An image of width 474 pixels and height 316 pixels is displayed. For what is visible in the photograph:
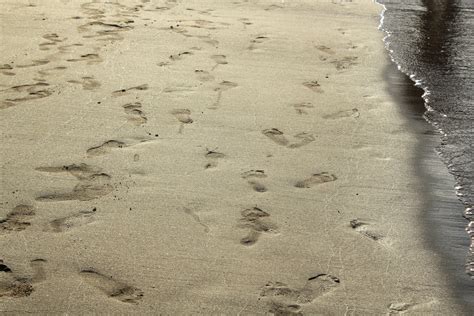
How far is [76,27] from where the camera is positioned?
6262 mm

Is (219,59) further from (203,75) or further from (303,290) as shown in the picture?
(303,290)

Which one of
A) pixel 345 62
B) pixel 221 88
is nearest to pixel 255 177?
pixel 221 88

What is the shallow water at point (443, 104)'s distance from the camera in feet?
10.8

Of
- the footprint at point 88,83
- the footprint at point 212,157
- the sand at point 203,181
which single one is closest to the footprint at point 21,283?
the sand at point 203,181

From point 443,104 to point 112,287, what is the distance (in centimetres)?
333

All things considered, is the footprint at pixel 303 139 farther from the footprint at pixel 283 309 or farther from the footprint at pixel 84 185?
the footprint at pixel 283 309

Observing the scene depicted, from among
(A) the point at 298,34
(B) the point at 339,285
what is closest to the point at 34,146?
(B) the point at 339,285

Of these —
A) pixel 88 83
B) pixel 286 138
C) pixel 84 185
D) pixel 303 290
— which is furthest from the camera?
pixel 88 83

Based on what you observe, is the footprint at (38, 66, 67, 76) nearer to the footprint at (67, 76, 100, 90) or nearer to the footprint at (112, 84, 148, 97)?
the footprint at (67, 76, 100, 90)

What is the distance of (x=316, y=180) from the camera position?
371 centimetres

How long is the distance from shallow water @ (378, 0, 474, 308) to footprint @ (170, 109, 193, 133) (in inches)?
60.2

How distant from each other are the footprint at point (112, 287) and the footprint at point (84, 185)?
0.64m

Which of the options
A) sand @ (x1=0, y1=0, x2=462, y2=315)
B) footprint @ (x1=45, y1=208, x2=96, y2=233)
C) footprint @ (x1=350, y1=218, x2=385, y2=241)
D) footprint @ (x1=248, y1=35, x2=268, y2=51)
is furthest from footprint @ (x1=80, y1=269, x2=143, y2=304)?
footprint @ (x1=248, y1=35, x2=268, y2=51)

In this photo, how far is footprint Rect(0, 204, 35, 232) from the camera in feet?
10.1
